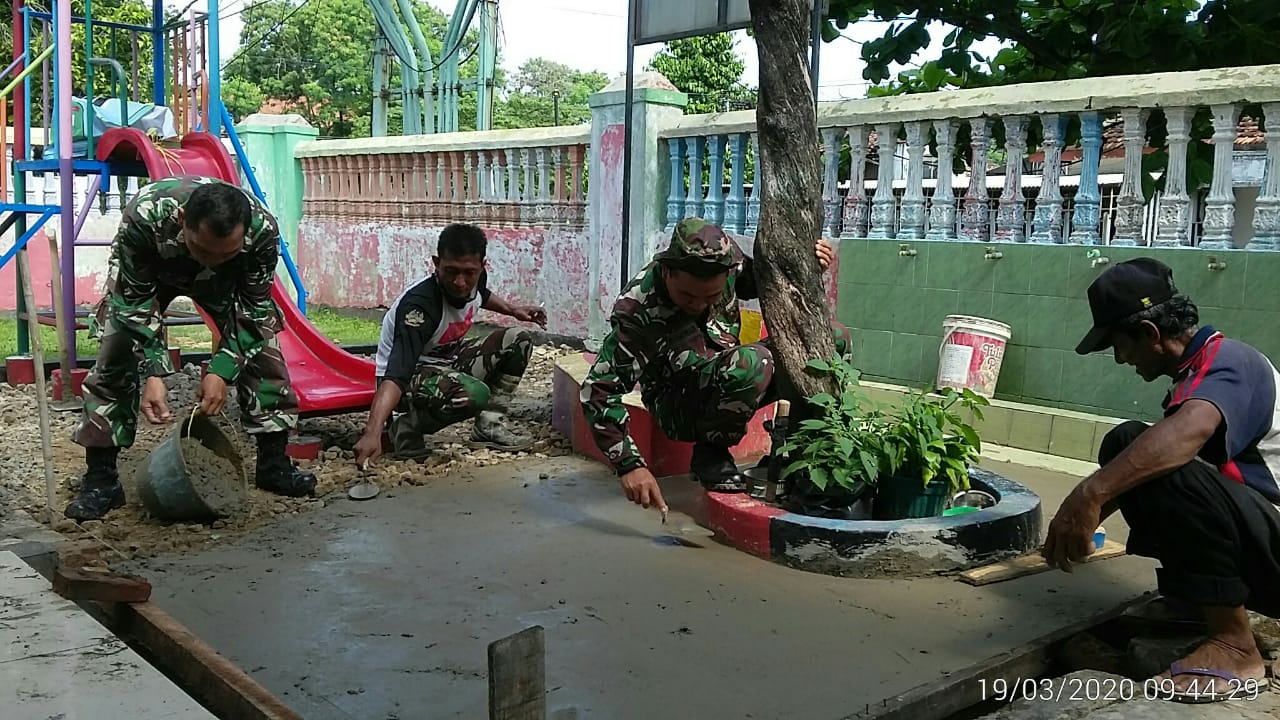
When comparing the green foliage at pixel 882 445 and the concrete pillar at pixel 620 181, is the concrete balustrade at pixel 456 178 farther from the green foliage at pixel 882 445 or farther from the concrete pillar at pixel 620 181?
the green foliage at pixel 882 445

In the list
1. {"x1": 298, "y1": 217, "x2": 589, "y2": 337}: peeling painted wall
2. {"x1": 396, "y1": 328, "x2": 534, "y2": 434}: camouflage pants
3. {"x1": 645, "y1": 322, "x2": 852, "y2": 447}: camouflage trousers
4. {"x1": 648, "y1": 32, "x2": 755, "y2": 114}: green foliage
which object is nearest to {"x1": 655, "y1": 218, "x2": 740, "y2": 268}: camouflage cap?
{"x1": 645, "y1": 322, "x2": 852, "y2": 447}: camouflage trousers

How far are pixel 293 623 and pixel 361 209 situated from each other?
8498mm

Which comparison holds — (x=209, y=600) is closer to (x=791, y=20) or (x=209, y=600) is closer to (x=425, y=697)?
(x=425, y=697)

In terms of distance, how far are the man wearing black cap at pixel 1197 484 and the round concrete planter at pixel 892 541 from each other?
2.29 ft

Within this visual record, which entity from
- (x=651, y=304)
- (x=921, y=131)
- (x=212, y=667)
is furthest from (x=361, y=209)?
(x=212, y=667)

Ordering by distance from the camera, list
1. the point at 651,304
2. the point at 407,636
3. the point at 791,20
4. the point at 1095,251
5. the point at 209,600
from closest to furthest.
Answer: the point at 407,636 → the point at 209,600 → the point at 791,20 → the point at 651,304 → the point at 1095,251

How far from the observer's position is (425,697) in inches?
105

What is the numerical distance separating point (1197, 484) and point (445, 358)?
3564mm

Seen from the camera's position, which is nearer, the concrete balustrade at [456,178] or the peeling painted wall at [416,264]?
the peeling painted wall at [416,264]

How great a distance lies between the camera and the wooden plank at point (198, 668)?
2465 millimetres

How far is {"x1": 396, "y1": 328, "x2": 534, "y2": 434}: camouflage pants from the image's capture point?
16.9 feet

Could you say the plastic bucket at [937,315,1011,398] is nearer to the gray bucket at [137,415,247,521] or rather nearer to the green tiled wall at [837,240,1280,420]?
the green tiled wall at [837,240,1280,420]

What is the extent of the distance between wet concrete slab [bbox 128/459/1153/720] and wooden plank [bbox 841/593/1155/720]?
7 cm

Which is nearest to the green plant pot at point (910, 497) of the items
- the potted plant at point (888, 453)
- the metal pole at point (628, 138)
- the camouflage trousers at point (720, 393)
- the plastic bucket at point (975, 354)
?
the potted plant at point (888, 453)
